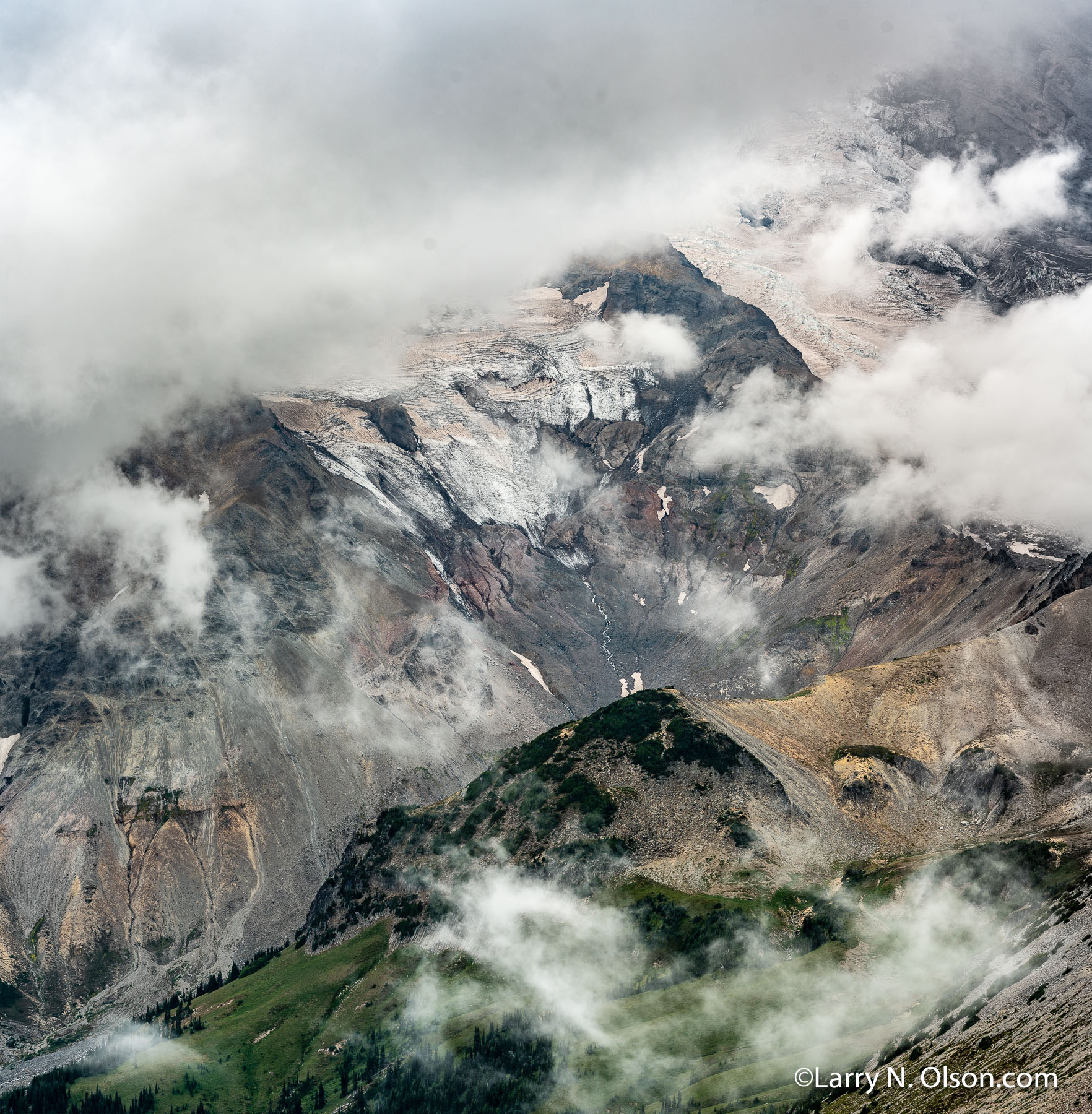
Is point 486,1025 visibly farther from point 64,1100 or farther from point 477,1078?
point 64,1100

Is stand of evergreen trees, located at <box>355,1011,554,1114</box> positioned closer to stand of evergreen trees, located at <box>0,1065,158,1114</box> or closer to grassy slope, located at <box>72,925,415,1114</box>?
grassy slope, located at <box>72,925,415,1114</box>

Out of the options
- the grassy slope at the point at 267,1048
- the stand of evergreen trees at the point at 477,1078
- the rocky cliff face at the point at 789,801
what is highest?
the rocky cliff face at the point at 789,801

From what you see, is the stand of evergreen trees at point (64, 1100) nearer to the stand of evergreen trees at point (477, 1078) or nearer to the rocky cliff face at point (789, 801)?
the stand of evergreen trees at point (477, 1078)

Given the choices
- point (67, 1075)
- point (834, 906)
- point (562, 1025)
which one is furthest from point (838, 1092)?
point (67, 1075)

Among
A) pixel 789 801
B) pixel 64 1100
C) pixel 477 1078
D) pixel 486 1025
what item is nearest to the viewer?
pixel 477 1078

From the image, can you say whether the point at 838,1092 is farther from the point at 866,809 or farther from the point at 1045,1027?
the point at 866,809

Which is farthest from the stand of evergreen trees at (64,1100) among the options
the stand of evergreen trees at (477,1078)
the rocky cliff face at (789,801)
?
the rocky cliff face at (789,801)

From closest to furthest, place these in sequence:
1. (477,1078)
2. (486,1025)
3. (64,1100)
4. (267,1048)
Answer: (477,1078), (486,1025), (64,1100), (267,1048)

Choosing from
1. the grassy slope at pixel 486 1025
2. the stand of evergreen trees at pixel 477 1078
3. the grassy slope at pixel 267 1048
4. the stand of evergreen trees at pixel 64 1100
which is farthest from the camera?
the grassy slope at pixel 267 1048

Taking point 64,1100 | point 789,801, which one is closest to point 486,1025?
point 789,801

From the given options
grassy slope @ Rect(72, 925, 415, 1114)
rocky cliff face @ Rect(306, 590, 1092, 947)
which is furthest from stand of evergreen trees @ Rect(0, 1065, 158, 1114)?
rocky cliff face @ Rect(306, 590, 1092, 947)

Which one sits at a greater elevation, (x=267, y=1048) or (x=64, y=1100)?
(x=64, y=1100)
